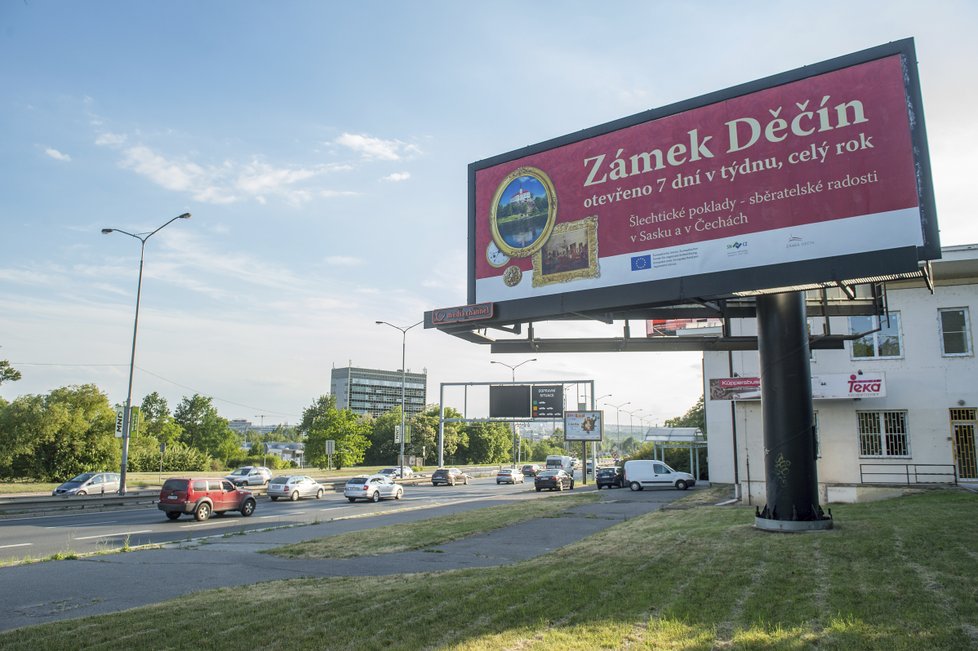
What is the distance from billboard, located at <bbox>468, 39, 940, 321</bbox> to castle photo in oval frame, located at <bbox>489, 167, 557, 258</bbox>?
0.11 feet

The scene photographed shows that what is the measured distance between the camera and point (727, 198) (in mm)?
12953

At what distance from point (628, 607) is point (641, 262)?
7.71m

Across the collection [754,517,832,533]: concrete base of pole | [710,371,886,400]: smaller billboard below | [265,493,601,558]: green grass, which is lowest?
[265,493,601,558]: green grass

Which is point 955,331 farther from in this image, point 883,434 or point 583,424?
point 583,424

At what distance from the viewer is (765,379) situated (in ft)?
43.7

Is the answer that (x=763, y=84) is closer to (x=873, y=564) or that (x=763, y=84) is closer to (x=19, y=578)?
(x=873, y=564)

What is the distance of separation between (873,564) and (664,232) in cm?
692

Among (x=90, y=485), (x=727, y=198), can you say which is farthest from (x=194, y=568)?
(x=90, y=485)

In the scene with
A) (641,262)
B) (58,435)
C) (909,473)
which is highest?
(641,262)

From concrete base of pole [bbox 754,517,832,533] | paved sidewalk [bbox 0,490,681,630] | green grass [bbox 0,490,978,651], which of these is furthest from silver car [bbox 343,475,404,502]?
concrete base of pole [bbox 754,517,832,533]

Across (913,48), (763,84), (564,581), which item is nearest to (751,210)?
(763,84)

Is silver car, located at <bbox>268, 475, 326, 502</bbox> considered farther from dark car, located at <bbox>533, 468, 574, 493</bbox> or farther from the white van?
the white van

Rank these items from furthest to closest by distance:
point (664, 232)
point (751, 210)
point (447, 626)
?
point (664, 232) → point (751, 210) → point (447, 626)

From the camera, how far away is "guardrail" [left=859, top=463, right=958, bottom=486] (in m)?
26.3
